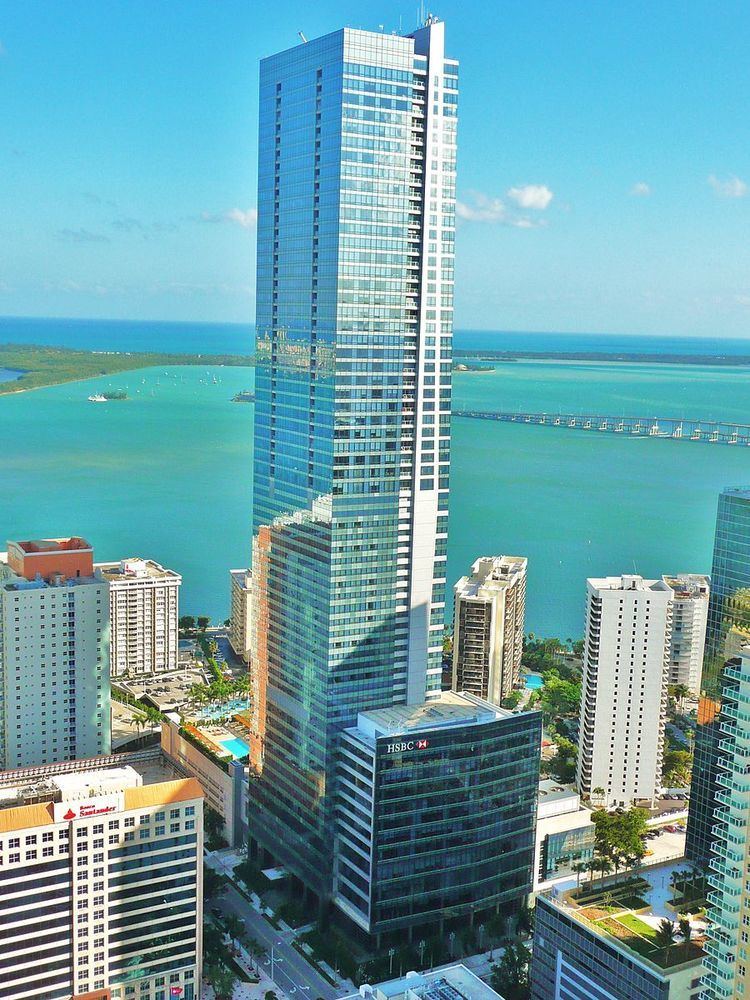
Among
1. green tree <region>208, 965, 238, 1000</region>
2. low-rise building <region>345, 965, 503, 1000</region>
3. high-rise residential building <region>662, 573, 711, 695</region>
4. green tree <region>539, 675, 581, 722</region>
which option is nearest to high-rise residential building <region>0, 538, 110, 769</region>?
green tree <region>208, 965, 238, 1000</region>

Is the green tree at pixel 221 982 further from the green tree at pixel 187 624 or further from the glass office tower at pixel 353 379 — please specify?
the green tree at pixel 187 624

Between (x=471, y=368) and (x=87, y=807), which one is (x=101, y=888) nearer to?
(x=87, y=807)

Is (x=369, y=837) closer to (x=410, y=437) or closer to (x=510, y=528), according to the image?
(x=410, y=437)

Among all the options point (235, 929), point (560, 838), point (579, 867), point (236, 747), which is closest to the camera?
point (235, 929)

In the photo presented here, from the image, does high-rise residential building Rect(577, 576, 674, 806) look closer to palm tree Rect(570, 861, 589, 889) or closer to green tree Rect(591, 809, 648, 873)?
green tree Rect(591, 809, 648, 873)

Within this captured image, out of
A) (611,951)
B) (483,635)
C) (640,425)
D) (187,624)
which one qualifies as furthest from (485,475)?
(611,951)
